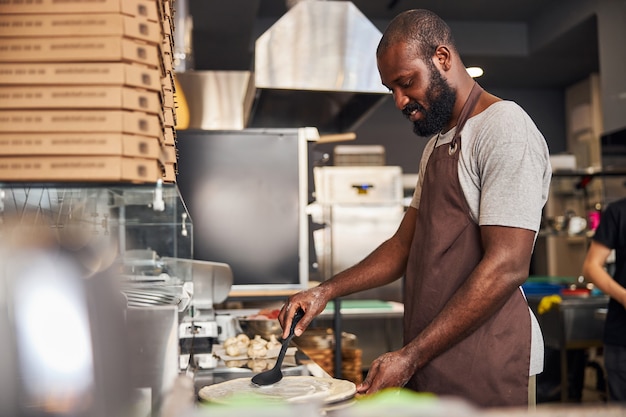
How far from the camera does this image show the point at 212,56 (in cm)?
736

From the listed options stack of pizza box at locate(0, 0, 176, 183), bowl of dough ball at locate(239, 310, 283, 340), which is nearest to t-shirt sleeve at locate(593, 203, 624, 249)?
bowl of dough ball at locate(239, 310, 283, 340)

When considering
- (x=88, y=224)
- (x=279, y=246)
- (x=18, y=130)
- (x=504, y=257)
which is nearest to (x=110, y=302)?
(x=88, y=224)

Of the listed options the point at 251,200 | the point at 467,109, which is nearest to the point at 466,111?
the point at 467,109

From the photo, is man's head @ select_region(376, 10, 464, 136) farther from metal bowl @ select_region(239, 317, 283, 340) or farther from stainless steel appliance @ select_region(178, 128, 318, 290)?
stainless steel appliance @ select_region(178, 128, 318, 290)

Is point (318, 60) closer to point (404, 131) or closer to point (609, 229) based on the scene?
point (609, 229)

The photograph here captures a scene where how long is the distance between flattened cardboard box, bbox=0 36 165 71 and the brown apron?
3.05ft

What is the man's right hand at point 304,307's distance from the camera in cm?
175

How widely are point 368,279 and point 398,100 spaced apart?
20.9 inches

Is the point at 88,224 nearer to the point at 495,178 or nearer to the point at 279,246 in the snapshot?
the point at 495,178

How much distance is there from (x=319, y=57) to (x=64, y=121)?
2803 mm

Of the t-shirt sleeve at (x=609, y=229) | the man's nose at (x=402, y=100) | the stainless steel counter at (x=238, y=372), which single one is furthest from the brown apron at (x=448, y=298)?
the t-shirt sleeve at (x=609, y=229)

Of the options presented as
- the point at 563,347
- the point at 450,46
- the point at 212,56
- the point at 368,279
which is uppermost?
the point at 212,56

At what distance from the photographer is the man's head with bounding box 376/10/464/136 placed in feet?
5.62

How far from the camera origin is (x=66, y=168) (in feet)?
3.27
